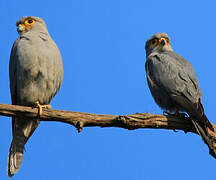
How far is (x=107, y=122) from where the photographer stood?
17.9 ft

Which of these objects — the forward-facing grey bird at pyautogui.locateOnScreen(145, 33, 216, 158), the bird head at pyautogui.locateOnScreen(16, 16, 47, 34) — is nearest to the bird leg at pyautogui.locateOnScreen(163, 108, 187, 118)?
the forward-facing grey bird at pyautogui.locateOnScreen(145, 33, 216, 158)

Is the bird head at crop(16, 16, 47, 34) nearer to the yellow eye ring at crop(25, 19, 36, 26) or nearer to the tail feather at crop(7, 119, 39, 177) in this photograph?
the yellow eye ring at crop(25, 19, 36, 26)

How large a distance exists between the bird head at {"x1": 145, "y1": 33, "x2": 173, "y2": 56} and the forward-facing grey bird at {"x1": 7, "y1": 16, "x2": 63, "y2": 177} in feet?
7.83

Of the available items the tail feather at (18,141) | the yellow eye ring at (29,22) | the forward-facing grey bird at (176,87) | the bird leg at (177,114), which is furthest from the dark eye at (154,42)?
the tail feather at (18,141)

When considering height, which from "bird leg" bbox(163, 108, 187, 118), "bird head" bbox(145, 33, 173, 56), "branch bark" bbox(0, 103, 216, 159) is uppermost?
"bird head" bbox(145, 33, 173, 56)

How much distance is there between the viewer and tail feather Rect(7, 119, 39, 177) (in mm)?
6543

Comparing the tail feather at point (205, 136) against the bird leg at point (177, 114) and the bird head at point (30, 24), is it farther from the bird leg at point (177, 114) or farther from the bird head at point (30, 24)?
the bird head at point (30, 24)

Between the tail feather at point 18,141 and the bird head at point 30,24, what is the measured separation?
198 centimetres

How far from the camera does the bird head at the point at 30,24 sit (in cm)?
730

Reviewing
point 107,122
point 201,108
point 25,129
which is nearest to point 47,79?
point 25,129

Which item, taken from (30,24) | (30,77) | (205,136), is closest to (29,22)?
(30,24)

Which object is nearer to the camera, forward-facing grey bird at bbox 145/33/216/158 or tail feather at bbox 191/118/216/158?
tail feather at bbox 191/118/216/158

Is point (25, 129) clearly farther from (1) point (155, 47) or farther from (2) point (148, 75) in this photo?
(1) point (155, 47)

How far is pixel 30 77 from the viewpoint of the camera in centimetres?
625
